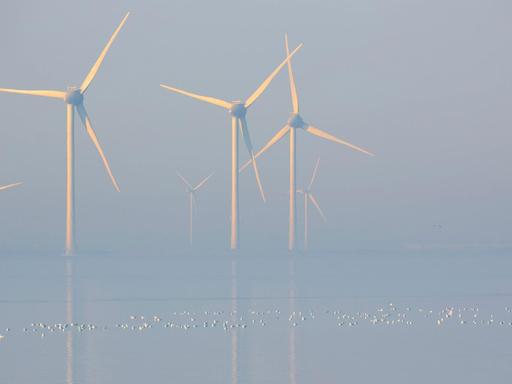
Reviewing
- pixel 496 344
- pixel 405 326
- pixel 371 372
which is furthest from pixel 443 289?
pixel 371 372

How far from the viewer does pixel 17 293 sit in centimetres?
11650

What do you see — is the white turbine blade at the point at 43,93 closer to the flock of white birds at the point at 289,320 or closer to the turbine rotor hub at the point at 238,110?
the turbine rotor hub at the point at 238,110

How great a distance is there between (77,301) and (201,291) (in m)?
19.6

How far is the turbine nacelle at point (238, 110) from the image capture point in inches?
6781

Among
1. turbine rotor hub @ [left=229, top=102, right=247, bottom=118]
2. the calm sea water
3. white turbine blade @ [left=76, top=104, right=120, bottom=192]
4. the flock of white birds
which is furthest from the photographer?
turbine rotor hub @ [left=229, top=102, right=247, bottom=118]

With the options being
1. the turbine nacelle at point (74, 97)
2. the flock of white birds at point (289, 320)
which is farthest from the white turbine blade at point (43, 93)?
the flock of white birds at point (289, 320)

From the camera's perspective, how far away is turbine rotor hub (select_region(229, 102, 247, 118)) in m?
172

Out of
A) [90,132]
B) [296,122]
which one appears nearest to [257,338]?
[90,132]

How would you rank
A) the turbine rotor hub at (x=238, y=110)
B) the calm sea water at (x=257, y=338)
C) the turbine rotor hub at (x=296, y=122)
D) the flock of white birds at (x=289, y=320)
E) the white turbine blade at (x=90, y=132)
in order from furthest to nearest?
the turbine rotor hub at (x=296, y=122) → the turbine rotor hub at (x=238, y=110) → the white turbine blade at (x=90, y=132) → the flock of white birds at (x=289, y=320) → the calm sea water at (x=257, y=338)

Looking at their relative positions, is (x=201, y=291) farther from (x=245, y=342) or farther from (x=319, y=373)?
(x=319, y=373)

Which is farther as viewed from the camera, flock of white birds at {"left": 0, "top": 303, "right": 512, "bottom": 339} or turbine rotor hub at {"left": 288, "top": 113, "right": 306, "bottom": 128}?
turbine rotor hub at {"left": 288, "top": 113, "right": 306, "bottom": 128}

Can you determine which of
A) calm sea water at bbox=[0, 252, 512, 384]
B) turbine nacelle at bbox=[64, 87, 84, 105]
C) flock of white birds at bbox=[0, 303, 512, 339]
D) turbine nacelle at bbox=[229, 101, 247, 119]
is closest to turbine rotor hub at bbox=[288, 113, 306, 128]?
turbine nacelle at bbox=[229, 101, 247, 119]

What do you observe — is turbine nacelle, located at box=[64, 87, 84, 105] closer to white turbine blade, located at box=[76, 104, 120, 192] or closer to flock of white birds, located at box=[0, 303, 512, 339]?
white turbine blade, located at box=[76, 104, 120, 192]

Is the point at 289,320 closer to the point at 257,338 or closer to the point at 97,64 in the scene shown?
the point at 257,338
